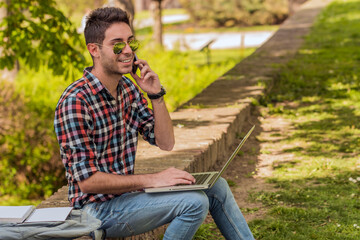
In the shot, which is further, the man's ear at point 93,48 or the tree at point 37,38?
the tree at point 37,38

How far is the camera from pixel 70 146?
262cm

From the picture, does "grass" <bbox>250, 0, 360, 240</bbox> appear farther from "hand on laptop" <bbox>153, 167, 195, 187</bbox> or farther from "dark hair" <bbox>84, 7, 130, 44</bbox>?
"dark hair" <bbox>84, 7, 130, 44</bbox>

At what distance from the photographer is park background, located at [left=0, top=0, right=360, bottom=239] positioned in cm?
419

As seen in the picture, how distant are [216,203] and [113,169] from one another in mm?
564

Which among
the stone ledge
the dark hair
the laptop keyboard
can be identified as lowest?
the stone ledge

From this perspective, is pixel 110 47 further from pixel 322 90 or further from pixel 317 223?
pixel 322 90

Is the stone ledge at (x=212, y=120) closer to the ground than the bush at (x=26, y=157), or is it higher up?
higher up

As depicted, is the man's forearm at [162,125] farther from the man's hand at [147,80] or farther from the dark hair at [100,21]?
the dark hair at [100,21]

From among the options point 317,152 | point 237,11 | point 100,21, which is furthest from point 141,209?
point 237,11

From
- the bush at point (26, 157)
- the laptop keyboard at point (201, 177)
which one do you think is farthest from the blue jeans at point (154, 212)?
the bush at point (26, 157)

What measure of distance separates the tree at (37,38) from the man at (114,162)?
379cm

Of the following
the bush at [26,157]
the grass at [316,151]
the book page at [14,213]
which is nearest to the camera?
the book page at [14,213]

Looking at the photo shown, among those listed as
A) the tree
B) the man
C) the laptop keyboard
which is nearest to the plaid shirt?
the man

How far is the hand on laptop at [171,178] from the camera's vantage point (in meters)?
2.80
